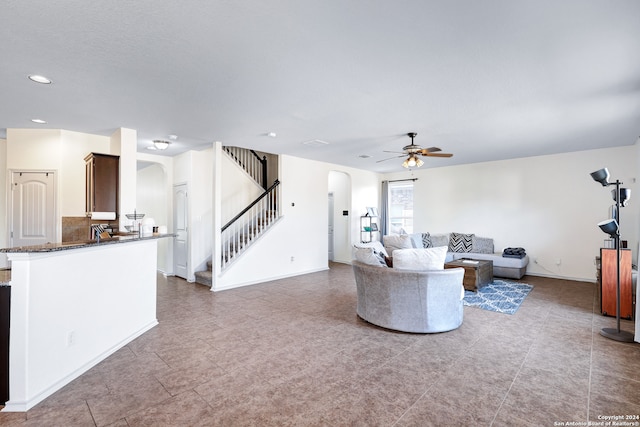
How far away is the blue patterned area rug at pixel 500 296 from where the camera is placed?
4763 millimetres

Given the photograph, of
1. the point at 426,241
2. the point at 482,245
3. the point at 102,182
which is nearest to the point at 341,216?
the point at 426,241

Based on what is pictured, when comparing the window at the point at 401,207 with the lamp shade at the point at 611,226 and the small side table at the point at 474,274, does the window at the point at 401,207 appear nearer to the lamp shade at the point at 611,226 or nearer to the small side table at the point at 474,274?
the small side table at the point at 474,274

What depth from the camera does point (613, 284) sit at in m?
4.31

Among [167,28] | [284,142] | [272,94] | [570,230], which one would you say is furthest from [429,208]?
[167,28]

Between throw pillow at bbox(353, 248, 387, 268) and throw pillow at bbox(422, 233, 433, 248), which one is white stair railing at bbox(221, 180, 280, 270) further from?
throw pillow at bbox(422, 233, 433, 248)

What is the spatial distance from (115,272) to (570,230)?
8369mm

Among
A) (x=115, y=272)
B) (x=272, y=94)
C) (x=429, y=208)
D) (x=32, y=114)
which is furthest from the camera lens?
(x=429, y=208)

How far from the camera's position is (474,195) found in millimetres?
8094

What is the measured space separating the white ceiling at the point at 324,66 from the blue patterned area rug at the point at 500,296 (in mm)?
2789

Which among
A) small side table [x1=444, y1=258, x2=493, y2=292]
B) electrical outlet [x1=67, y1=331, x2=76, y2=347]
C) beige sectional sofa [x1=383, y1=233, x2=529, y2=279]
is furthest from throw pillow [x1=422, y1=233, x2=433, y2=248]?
electrical outlet [x1=67, y1=331, x2=76, y2=347]

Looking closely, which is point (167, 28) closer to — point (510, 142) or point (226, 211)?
point (226, 211)

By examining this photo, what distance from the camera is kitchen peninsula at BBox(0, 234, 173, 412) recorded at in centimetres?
233

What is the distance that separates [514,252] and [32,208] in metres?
9.22

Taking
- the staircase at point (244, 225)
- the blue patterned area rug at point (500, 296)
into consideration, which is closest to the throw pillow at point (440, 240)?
the blue patterned area rug at point (500, 296)
